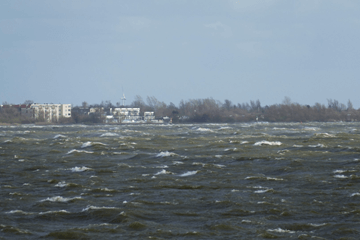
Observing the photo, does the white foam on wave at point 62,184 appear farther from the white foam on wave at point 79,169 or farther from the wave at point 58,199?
the white foam on wave at point 79,169

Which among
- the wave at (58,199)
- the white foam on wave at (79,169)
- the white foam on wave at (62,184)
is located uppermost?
the white foam on wave at (79,169)

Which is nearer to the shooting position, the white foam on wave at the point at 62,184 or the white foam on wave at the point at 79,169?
the white foam on wave at the point at 62,184

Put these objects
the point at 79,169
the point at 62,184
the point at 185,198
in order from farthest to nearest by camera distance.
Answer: the point at 79,169 < the point at 62,184 < the point at 185,198

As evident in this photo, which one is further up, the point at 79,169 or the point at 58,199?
the point at 79,169

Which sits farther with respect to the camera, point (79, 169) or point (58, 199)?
point (79, 169)

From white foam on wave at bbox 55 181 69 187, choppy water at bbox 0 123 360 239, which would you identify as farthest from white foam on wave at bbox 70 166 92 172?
white foam on wave at bbox 55 181 69 187

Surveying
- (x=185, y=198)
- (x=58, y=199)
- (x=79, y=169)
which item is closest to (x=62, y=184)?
(x=58, y=199)

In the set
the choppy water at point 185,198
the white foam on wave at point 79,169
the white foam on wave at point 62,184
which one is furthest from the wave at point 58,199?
the white foam on wave at point 79,169

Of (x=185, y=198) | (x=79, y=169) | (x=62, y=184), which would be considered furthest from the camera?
(x=79, y=169)

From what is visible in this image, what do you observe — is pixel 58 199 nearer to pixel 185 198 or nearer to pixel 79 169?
pixel 185 198

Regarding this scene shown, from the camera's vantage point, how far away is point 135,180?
24.1 metres

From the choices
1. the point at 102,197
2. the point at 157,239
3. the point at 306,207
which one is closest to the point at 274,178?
the point at 306,207

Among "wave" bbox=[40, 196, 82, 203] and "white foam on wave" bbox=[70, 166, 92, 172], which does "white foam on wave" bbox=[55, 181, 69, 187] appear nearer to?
"wave" bbox=[40, 196, 82, 203]

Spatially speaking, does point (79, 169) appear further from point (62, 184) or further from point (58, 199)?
point (58, 199)
